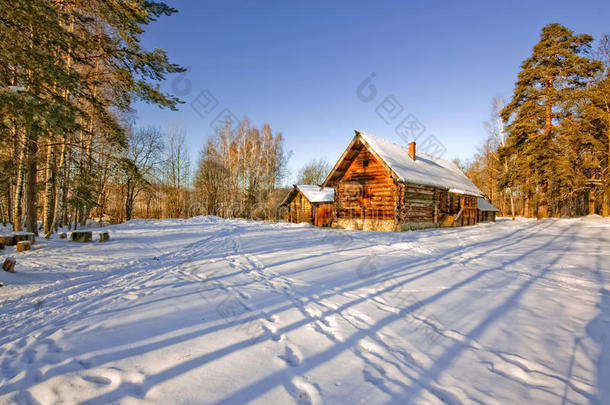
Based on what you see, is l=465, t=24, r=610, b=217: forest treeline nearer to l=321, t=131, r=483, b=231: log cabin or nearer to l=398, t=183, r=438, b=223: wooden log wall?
l=321, t=131, r=483, b=231: log cabin

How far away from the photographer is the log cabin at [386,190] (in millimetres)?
15711

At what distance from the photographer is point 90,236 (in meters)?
10.7

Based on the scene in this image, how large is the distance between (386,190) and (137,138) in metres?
28.1

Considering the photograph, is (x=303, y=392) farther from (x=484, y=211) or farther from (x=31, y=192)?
(x=484, y=211)

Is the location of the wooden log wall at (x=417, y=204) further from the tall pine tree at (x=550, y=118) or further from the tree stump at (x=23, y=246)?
the tree stump at (x=23, y=246)

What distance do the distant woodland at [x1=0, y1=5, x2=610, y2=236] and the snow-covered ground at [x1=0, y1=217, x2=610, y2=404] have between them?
3517mm

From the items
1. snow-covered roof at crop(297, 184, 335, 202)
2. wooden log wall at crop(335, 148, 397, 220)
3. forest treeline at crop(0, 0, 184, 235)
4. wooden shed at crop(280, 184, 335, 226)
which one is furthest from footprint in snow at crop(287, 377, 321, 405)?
snow-covered roof at crop(297, 184, 335, 202)

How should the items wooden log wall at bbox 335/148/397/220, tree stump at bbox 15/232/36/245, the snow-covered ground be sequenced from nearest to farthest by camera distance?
1. the snow-covered ground
2. tree stump at bbox 15/232/36/245
3. wooden log wall at bbox 335/148/397/220

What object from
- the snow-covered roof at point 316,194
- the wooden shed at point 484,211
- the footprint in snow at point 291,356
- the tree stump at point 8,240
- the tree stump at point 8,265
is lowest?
the footprint in snow at point 291,356

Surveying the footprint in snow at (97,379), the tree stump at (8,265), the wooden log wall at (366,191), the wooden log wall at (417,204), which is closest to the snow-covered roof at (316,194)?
the wooden log wall at (366,191)

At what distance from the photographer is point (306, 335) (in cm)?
319

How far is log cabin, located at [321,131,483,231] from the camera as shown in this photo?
15711 mm

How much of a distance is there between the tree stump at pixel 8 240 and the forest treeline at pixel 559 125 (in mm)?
32637

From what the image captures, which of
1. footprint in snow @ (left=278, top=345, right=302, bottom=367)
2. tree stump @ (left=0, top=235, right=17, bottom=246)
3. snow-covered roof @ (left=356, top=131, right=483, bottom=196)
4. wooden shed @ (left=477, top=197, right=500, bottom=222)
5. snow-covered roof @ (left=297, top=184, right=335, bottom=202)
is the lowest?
footprint in snow @ (left=278, top=345, right=302, bottom=367)
